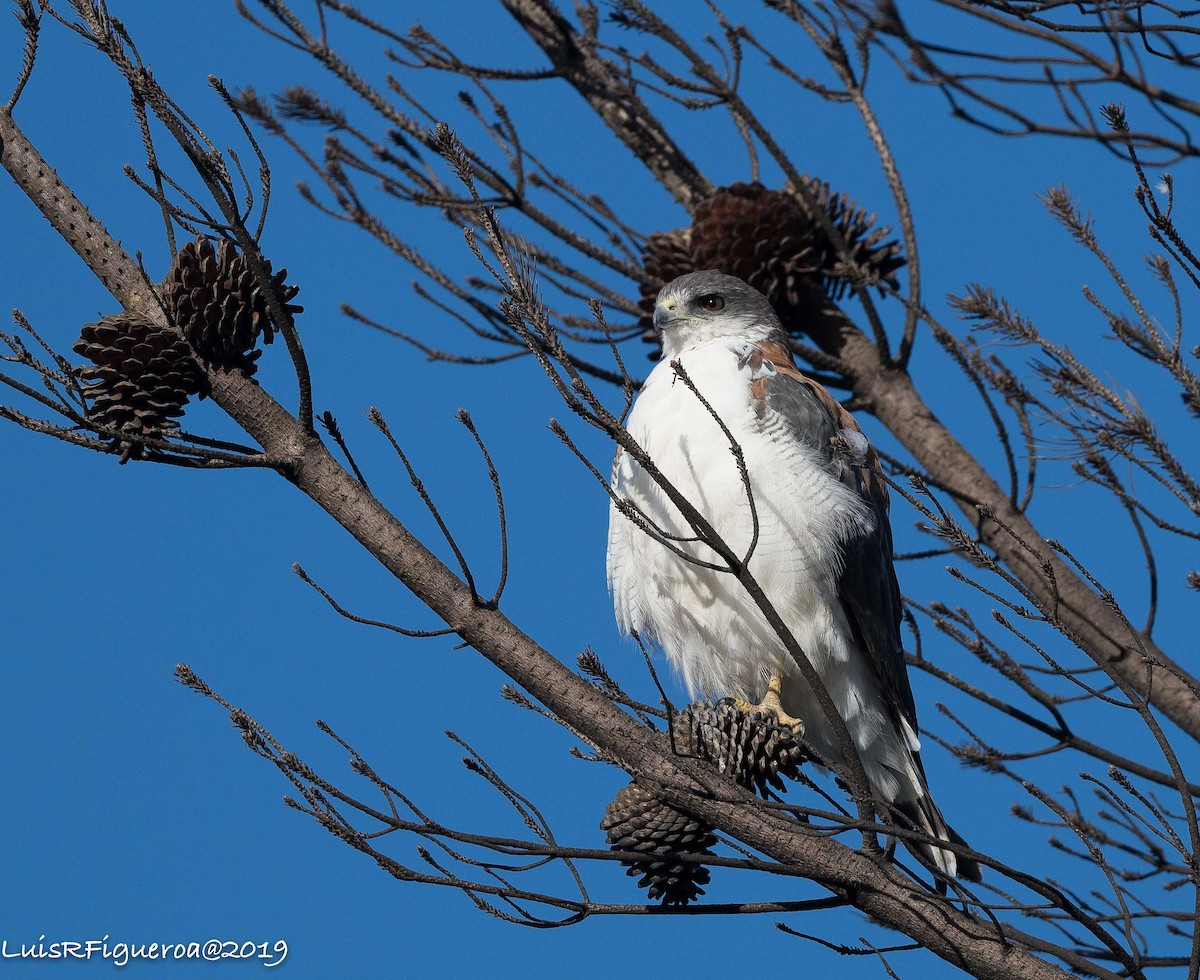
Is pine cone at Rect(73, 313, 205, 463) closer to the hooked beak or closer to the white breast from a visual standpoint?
the white breast

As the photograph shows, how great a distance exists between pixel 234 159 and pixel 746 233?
3107mm

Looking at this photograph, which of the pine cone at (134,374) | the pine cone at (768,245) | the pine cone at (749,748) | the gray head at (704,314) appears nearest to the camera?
the pine cone at (134,374)

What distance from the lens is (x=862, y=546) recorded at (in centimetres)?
407

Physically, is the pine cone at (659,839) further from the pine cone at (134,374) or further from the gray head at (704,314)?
the gray head at (704,314)

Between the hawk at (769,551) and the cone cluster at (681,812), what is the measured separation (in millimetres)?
257

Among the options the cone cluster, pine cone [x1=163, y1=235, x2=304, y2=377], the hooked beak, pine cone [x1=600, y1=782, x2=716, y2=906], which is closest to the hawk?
the hooked beak

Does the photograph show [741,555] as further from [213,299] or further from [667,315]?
[213,299]

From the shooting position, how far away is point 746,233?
17.6 ft

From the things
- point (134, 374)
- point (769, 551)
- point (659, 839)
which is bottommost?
point (659, 839)

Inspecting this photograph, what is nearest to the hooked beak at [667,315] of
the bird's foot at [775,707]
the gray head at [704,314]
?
the gray head at [704,314]

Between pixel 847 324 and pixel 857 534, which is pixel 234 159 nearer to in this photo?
pixel 857 534

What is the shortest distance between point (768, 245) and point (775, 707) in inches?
84.3

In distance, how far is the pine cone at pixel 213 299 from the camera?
2.91 metres

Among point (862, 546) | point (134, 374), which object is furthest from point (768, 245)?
point (134, 374)
